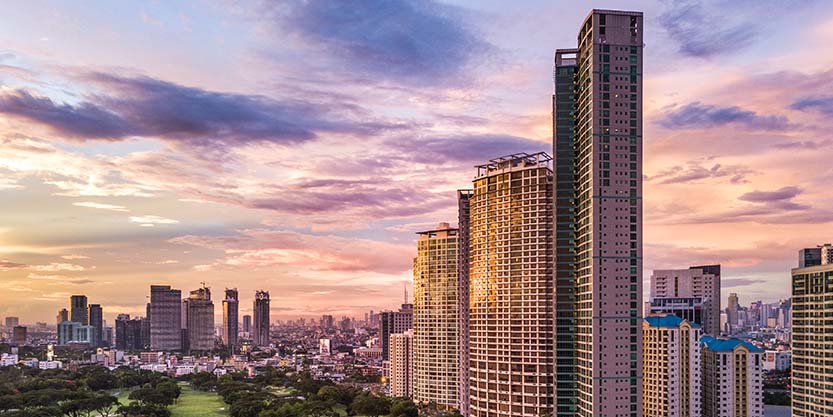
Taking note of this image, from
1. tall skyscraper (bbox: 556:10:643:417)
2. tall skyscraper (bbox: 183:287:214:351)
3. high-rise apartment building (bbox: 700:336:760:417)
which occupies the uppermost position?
tall skyscraper (bbox: 556:10:643:417)

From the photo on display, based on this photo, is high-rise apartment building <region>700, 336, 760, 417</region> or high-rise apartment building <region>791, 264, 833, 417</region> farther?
high-rise apartment building <region>700, 336, 760, 417</region>

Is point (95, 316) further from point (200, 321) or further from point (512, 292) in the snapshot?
point (512, 292)

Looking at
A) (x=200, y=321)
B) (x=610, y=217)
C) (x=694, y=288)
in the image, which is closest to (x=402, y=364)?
(x=694, y=288)

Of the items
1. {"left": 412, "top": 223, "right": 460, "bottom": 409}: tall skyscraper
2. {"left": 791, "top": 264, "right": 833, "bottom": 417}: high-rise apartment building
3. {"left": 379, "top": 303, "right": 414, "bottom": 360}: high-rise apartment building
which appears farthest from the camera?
{"left": 379, "top": 303, "right": 414, "bottom": 360}: high-rise apartment building

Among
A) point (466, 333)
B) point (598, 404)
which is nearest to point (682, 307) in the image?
point (466, 333)

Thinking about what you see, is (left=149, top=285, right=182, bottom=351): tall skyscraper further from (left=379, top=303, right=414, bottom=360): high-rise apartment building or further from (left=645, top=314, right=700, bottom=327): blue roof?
(left=645, top=314, right=700, bottom=327): blue roof

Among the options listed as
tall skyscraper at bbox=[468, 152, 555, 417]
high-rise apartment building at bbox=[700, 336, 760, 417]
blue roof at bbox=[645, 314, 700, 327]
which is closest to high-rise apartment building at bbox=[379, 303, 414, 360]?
tall skyscraper at bbox=[468, 152, 555, 417]
